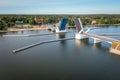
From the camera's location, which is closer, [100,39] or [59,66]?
[59,66]

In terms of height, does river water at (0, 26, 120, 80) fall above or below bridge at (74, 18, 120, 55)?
below

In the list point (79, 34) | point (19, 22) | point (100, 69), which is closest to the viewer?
point (100, 69)

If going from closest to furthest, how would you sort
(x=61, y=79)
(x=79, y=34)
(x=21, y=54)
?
(x=61, y=79) → (x=21, y=54) → (x=79, y=34)

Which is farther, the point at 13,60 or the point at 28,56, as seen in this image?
the point at 28,56

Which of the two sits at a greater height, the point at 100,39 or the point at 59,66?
the point at 100,39

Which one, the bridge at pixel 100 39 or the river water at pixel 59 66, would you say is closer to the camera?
the river water at pixel 59 66

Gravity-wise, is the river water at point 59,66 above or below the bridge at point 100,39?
below

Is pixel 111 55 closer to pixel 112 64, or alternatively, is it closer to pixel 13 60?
pixel 112 64

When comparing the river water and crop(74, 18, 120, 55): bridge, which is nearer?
the river water

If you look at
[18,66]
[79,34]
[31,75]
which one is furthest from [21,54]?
[79,34]

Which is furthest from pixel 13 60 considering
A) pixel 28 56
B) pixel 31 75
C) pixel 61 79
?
pixel 61 79
